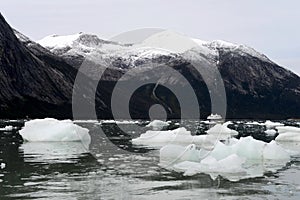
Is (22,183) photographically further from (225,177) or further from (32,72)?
(32,72)

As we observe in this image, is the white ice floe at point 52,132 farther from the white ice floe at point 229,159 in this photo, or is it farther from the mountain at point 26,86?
the mountain at point 26,86

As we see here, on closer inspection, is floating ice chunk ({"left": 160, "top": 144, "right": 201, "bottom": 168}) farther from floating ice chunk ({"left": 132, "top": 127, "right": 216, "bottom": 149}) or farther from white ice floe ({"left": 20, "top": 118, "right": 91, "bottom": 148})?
white ice floe ({"left": 20, "top": 118, "right": 91, "bottom": 148})

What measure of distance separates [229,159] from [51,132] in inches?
789

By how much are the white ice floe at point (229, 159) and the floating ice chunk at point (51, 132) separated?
1355 centimetres

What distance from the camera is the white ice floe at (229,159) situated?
1861cm

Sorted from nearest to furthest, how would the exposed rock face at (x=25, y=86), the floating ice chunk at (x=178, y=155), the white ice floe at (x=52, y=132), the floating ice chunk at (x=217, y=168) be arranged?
the floating ice chunk at (x=217, y=168) → the floating ice chunk at (x=178, y=155) → the white ice floe at (x=52, y=132) → the exposed rock face at (x=25, y=86)

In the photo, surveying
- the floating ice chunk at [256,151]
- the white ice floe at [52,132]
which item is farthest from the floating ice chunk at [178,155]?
the white ice floe at [52,132]

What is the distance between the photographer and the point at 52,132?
3600 centimetres

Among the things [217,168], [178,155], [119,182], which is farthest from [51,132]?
[119,182]

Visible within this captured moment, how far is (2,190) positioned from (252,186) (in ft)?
27.0

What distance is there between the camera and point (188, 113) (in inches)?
7402

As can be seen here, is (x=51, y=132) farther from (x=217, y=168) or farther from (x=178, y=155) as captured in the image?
(x=217, y=168)

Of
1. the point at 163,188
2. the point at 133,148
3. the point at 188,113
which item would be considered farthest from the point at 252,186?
the point at 188,113

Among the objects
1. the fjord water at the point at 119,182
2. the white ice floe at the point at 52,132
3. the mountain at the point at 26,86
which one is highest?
the mountain at the point at 26,86
